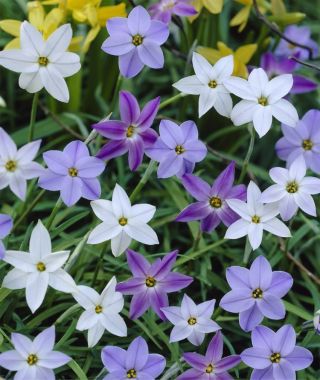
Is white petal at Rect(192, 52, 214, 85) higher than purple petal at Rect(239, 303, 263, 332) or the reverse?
higher

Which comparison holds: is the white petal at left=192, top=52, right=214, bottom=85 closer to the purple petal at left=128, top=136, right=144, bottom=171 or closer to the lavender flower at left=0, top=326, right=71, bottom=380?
the purple petal at left=128, top=136, right=144, bottom=171

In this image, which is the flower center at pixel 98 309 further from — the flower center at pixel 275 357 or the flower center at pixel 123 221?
the flower center at pixel 275 357

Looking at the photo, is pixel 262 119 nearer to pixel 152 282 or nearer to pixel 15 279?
pixel 152 282

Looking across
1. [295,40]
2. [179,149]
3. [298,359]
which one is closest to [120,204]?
[179,149]

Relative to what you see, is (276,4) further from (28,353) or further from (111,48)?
Result: (28,353)

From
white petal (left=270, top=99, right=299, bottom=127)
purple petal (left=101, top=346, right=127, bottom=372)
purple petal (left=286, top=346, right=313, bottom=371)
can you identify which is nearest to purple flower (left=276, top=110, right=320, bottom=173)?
white petal (left=270, top=99, right=299, bottom=127)

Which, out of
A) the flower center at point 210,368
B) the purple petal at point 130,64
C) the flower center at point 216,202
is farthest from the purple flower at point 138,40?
the flower center at point 210,368
